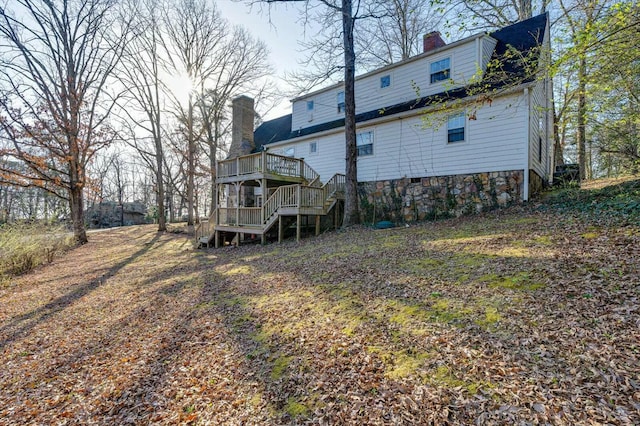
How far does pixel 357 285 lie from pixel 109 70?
17.7 m

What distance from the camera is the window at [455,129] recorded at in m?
10.4

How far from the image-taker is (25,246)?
959 centimetres

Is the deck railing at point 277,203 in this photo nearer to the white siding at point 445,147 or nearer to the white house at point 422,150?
the white house at point 422,150

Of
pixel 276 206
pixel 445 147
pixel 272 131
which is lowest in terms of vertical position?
pixel 276 206

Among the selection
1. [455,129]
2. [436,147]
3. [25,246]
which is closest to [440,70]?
[455,129]

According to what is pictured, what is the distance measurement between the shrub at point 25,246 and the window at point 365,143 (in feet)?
41.1

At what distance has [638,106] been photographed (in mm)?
7113

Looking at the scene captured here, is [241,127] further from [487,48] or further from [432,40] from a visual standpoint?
[487,48]

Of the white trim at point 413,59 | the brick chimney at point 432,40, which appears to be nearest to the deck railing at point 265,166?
the white trim at point 413,59

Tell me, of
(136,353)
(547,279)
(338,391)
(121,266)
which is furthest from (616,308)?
(121,266)

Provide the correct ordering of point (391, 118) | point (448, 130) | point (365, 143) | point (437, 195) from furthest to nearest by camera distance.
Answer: point (365, 143) → point (391, 118) → point (437, 195) → point (448, 130)

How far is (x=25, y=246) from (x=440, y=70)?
16031 millimetres

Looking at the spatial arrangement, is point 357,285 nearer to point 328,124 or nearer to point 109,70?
point 328,124

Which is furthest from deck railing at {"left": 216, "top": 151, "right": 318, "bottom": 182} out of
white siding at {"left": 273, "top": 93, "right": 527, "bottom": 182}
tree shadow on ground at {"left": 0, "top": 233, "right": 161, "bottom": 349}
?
tree shadow on ground at {"left": 0, "top": 233, "right": 161, "bottom": 349}
